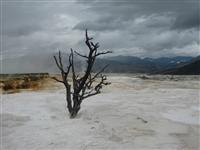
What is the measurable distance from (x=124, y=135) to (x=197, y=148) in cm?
249

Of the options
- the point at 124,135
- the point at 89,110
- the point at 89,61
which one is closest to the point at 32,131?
the point at 124,135

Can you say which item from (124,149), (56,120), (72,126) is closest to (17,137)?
(72,126)

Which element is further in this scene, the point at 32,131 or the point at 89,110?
the point at 89,110

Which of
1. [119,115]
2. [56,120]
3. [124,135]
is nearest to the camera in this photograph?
[124,135]

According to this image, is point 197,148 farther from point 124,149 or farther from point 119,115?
point 119,115

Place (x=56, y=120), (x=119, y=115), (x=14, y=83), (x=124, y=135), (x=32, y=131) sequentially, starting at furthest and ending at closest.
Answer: (x=14, y=83), (x=119, y=115), (x=56, y=120), (x=32, y=131), (x=124, y=135)

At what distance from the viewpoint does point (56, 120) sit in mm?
14805

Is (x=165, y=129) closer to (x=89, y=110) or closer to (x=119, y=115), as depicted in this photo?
(x=119, y=115)

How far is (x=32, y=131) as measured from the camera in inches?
499

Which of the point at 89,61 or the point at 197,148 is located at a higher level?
the point at 89,61

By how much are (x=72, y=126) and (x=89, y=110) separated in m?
4.89

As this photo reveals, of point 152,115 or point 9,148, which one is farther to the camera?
point 152,115

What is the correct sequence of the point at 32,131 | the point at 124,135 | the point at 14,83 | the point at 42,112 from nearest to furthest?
the point at 124,135
the point at 32,131
the point at 42,112
the point at 14,83

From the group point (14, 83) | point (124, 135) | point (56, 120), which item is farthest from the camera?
point (14, 83)
